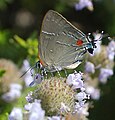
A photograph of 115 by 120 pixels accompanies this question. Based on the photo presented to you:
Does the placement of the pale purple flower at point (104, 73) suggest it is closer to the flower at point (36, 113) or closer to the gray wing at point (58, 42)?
the gray wing at point (58, 42)

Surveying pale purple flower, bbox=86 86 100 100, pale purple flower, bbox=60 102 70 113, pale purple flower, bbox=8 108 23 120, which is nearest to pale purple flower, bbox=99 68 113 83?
pale purple flower, bbox=86 86 100 100

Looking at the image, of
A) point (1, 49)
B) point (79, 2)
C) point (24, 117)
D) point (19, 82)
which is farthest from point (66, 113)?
point (1, 49)

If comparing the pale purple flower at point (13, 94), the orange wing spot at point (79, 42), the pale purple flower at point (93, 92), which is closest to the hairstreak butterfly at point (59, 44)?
the orange wing spot at point (79, 42)

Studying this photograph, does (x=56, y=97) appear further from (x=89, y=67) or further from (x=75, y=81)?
(x=89, y=67)

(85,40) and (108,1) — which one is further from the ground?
(108,1)

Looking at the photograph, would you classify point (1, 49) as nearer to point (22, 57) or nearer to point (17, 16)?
point (22, 57)

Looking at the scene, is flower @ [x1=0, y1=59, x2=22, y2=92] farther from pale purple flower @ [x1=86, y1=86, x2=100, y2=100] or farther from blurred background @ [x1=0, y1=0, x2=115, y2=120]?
pale purple flower @ [x1=86, y1=86, x2=100, y2=100]

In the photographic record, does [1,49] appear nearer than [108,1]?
Yes
